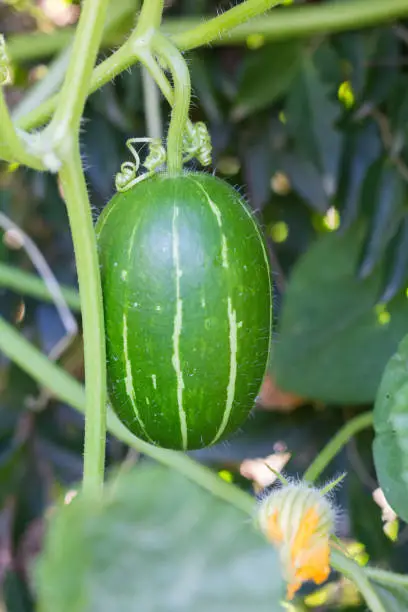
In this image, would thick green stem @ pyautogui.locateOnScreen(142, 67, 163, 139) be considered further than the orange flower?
Yes

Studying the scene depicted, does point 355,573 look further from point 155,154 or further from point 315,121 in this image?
point 315,121

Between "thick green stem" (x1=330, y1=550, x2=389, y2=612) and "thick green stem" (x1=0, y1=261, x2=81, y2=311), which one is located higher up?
"thick green stem" (x1=0, y1=261, x2=81, y2=311)

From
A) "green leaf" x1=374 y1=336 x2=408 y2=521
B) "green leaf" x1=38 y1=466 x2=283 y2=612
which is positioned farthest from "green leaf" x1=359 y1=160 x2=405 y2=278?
"green leaf" x1=38 y1=466 x2=283 y2=612

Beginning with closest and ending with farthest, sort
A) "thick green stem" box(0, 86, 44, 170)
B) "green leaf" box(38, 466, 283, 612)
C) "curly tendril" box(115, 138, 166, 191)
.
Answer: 1. "green leaf" box(38, 466, 283, 612)
2. "thick green stem" box(0, 86, 44, 170)
3. "curly tendril" box(115, 138, 166, 191)

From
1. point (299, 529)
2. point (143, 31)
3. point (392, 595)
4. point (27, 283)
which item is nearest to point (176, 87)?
point (143, 31)

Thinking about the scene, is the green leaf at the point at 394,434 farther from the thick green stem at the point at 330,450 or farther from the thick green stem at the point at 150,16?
the thick green stem at the point at 150,16

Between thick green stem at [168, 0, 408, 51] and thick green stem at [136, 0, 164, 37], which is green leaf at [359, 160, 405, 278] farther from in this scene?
thick green stem at [136, 0, 164, 37]

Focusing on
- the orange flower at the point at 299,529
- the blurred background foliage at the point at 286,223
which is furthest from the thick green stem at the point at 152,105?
the orange flower at the point at 299,529
